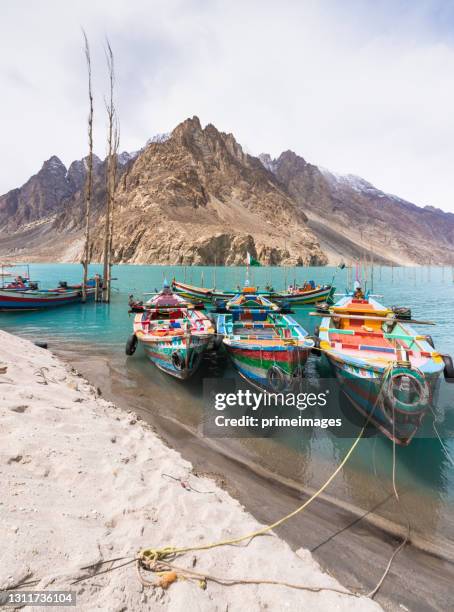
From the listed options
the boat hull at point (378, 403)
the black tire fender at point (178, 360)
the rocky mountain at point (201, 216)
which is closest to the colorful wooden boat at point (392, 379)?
the boat hull at point (378, 403)

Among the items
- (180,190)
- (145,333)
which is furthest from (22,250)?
(145,333)

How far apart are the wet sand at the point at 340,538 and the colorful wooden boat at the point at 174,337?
321 centimetres

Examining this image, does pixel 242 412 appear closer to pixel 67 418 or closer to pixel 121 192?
pixel 67 418

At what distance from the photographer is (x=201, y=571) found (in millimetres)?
3086

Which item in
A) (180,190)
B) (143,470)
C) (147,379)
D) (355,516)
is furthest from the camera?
(180,190)

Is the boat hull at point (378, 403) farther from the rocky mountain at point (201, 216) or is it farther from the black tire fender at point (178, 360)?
the rocky mountain at point (201, 216)

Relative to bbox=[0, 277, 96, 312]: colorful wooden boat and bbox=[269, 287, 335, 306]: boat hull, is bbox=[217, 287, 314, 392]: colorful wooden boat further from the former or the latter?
bbox=[0, 277, 96, 312]: colorful wooden boat

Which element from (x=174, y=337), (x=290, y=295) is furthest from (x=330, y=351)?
(x=290, y=295)

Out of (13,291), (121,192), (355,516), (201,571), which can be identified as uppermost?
(121,192)

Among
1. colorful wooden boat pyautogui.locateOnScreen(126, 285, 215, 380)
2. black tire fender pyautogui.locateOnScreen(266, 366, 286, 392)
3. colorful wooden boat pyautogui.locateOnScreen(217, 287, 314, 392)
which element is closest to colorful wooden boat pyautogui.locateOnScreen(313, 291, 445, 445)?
colorful wooden boat pyautogui.locateOnScreen(217, 287, 314, 392)

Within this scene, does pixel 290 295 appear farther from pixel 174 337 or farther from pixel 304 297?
pixel 174 337

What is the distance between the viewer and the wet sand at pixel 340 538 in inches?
159

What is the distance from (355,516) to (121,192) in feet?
525

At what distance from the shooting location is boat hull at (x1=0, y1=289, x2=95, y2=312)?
22078mm
